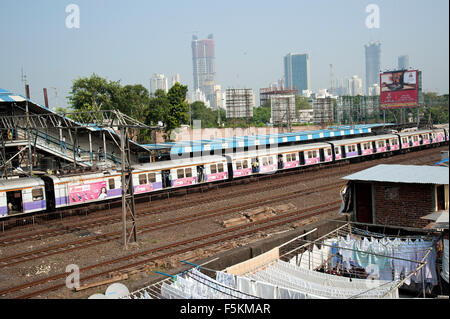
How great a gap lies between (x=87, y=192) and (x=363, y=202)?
45.5 ft

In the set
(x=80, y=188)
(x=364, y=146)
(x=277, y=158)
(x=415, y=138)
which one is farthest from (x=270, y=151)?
(x=415, y=138)

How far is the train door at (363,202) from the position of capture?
40.0 ft

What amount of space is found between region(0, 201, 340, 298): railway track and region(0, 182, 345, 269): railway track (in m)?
2.40

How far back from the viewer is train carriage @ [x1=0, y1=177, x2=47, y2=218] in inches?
715

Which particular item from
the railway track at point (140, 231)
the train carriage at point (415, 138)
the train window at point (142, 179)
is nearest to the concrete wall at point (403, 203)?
the railway track at point (140, 231)

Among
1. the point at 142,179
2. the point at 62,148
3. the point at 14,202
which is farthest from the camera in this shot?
the point at 62,148

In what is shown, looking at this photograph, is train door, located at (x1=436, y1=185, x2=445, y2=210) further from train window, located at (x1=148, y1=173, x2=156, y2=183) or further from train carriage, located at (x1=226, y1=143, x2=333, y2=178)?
train carriage, located at (x1=226, y1=143, x2=333, y2=178)

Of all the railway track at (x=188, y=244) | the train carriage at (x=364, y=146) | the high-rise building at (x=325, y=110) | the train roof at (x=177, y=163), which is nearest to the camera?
the railway track at (x=188, y=244)

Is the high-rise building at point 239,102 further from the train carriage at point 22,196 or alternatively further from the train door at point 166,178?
the train carriage at point 22,196

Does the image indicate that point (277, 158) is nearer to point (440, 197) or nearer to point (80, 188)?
point (80, 188)

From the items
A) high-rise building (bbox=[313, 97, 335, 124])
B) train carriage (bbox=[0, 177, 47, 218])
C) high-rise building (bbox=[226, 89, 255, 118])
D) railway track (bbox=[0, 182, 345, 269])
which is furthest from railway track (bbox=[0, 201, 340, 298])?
high-rise building (bbox=[313, 97, 335, 124])

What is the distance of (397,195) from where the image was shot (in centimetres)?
1158

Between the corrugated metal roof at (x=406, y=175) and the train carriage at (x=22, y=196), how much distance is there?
1442 centimetres

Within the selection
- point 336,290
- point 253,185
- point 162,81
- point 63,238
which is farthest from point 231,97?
point 162,81
